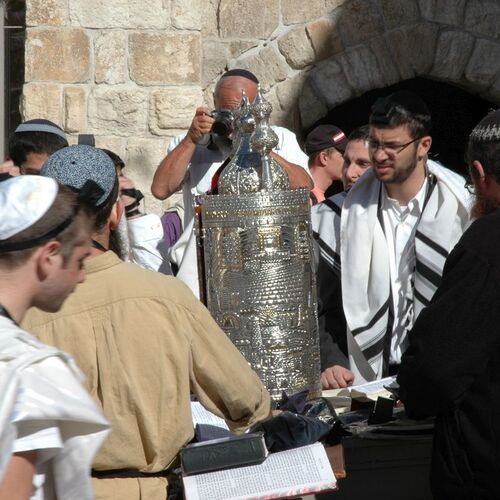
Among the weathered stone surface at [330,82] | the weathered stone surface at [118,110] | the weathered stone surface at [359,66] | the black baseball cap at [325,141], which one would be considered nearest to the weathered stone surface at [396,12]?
the weathered stone surface at [359,66]

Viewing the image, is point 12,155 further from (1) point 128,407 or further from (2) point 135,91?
(1) point 128,407

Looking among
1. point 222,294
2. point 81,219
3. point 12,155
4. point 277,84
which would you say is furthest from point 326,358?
point 277,84

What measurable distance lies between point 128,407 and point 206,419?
607 millimetres

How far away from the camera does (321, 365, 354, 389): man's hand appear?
12.9ft

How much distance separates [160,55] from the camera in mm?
6277

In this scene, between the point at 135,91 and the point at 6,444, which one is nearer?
the point at 6,444

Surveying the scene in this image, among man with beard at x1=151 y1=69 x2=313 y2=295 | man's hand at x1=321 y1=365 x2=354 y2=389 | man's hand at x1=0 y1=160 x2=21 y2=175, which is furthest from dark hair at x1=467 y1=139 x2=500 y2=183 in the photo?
man's hand at x1=0 y1=160 x2=21 y2=175

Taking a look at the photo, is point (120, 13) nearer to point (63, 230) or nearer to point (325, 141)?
point (325, 141)

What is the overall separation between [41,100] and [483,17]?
301cm

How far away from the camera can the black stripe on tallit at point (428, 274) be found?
12.9ft

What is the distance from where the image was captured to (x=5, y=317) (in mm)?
1771

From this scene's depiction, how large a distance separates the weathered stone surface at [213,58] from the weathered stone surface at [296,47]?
0.38 meters

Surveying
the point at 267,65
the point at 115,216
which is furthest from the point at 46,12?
the point at 115,216

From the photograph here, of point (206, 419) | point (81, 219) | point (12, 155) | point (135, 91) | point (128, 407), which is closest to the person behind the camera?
point (81, 219)
